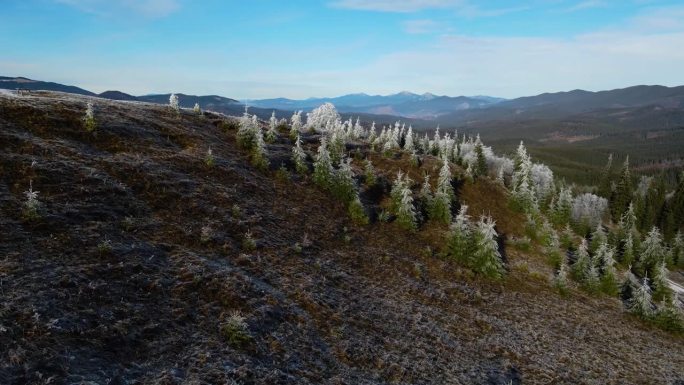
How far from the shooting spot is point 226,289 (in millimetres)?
20734

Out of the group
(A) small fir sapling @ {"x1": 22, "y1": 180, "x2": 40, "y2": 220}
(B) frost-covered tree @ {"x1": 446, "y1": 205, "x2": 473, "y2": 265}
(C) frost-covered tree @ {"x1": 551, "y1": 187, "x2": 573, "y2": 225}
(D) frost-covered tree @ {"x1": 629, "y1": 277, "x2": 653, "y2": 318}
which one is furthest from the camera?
(C) frost-covered tree @ {"x1": 551, "y1": 187, "x2": 573, "y2": 225}

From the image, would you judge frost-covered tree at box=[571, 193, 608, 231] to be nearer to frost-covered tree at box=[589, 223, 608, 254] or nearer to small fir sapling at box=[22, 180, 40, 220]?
frost-covered tree at box=[589, 223, 608, 254]

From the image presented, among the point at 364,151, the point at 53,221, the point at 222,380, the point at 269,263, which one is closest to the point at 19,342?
the point at 222,380

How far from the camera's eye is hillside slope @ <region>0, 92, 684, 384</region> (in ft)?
51.0

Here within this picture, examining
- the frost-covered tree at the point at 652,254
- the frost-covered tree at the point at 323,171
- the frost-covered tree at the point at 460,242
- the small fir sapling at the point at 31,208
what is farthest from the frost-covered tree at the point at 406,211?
the frost-covered tree at the point at 652,254

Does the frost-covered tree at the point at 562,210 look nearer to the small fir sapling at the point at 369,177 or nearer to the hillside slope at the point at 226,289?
the hillside slope at the point at 226,289

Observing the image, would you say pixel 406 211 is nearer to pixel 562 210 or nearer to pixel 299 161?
pixel 299 161

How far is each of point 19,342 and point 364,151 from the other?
166ft

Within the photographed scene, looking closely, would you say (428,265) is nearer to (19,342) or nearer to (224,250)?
(224,250)

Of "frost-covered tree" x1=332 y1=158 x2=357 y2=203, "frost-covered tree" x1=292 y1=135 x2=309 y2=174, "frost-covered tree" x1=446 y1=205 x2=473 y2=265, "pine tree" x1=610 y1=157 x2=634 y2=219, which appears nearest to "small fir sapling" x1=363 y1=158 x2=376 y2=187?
"frost-covered tree" x1=332 y1=158 x2=357 y2=203

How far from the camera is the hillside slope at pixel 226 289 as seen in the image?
15.5m

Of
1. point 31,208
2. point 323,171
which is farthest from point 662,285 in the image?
point 31,208

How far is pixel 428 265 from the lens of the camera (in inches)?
1401

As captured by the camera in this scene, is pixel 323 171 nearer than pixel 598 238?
Yes
